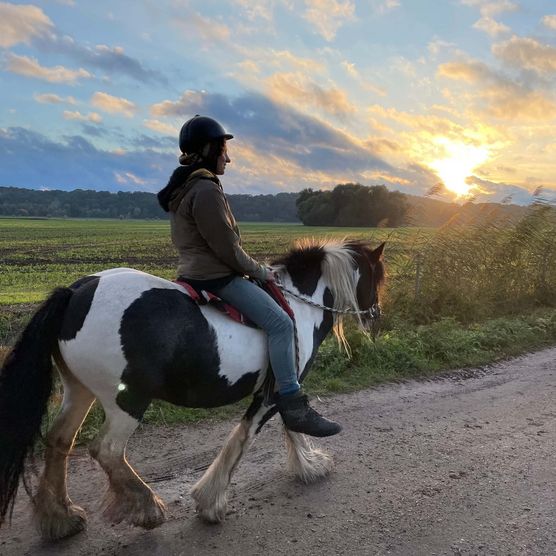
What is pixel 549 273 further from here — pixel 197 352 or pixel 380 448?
pixel 197 352

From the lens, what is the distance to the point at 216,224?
3.38m

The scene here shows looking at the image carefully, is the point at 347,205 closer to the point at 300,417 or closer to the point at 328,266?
the point at 328,266

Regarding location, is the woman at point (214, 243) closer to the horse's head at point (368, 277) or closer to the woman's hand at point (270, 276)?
the woman's hand at point (270, 276)

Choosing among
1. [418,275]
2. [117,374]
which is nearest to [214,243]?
[117,374]

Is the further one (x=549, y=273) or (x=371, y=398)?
(x=549, y=273)

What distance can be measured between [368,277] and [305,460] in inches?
67.8

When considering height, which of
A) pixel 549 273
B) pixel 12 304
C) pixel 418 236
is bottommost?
pixel 12 304

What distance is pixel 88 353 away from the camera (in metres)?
3.06

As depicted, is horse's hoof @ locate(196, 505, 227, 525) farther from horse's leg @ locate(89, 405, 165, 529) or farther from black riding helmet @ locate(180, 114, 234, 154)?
black riding helmet @ locate(180, 114, 234, 154)

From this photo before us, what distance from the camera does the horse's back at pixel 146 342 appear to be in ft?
10.1

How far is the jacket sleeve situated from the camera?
3350 millimetres

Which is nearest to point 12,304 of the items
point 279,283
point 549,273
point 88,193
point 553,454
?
Result: point 279,283

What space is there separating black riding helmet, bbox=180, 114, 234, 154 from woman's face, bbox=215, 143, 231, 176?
0.40ft

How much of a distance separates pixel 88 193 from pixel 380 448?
15235cm
